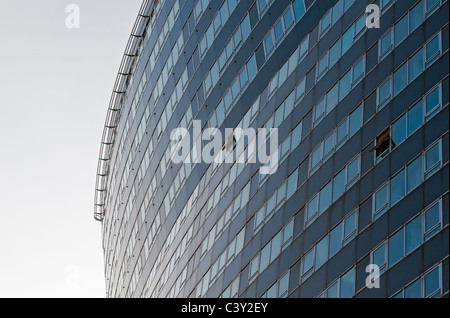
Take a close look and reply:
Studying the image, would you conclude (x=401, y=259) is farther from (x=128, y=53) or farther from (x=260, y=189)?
(x=128, y=53)

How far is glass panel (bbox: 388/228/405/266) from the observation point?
40.0 m

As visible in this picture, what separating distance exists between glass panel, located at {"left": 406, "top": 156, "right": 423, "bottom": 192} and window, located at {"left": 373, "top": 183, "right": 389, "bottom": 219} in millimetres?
1394

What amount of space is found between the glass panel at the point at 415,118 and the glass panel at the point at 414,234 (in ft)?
14.5

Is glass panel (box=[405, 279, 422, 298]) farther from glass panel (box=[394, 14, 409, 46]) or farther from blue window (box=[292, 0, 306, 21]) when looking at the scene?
blue window (box=[292, 0, 306, 21])

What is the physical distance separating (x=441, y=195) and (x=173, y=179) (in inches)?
1290

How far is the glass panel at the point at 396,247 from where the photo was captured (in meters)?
40.0

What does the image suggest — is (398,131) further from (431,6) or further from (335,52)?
(335,52)

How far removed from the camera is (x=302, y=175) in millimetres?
50250

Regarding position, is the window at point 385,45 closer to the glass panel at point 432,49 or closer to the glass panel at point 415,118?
the glass panel at point 432,49

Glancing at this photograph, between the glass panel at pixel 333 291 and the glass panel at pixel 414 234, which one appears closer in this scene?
the glass panel at pixel 414 234

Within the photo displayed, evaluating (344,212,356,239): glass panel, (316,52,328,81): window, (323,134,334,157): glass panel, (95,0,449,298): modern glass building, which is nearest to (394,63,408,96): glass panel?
(95,0,449,298): modern glass building

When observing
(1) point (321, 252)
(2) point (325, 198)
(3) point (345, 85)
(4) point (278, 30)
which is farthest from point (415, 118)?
(4) point (278, 30)

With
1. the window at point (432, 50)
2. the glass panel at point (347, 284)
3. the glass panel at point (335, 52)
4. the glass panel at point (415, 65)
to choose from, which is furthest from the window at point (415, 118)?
the glass panel at point (335, 52)
